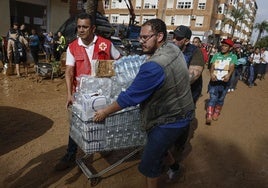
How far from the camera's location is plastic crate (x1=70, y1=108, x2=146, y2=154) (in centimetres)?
276

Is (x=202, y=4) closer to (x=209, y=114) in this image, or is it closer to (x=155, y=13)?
(x=155, y=13)

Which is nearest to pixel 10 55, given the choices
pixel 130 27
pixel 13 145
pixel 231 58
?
pixel 13 145

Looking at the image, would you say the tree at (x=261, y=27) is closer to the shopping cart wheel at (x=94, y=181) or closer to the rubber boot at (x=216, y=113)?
the rubber boot at (x=216, y=113)

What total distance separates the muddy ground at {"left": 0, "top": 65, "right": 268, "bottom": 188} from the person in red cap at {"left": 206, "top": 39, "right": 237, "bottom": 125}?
534 millimetres

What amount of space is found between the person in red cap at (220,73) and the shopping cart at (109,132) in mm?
3847

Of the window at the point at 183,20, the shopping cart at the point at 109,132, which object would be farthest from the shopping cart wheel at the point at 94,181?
the window at the point at 183,20

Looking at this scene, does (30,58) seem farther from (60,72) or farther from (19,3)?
(19,3)

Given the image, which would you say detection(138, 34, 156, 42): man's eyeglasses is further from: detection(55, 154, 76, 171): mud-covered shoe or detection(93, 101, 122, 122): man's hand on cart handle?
detection(55, 154, 76, 171): mud-covered shoe

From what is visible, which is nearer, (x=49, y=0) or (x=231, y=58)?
(x=231, y=58)

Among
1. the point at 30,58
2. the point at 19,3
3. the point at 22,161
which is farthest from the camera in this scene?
the point at 19,3

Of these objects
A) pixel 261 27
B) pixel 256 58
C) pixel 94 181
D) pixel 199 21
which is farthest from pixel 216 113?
pixel 261 27

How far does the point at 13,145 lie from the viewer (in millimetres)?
4383

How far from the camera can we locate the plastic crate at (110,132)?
2.76 metres

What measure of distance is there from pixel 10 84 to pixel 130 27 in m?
11.7
